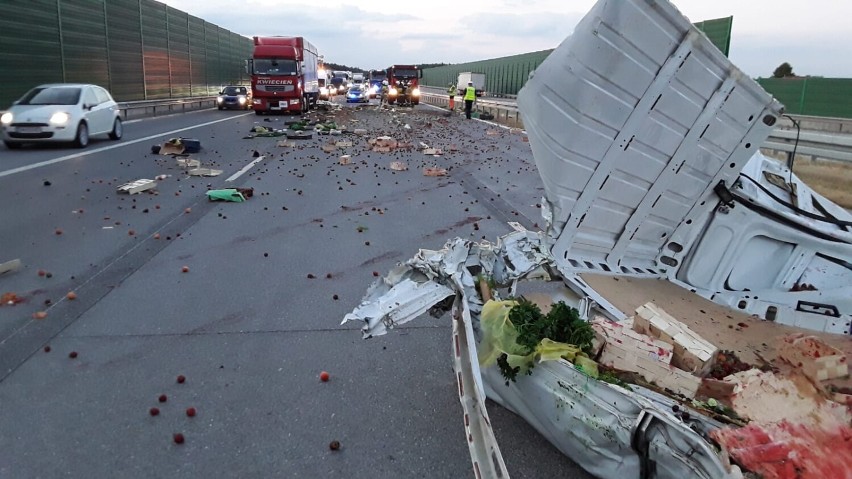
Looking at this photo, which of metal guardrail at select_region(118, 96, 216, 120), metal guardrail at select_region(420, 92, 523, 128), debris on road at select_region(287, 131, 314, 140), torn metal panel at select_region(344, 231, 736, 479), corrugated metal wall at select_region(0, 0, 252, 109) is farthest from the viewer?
metal guardrail at select_region(420, 92, 523, 128)

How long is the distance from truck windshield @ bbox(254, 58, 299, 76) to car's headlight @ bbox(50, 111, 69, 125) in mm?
17906

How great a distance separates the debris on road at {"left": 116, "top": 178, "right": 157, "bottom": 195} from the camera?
10.8m

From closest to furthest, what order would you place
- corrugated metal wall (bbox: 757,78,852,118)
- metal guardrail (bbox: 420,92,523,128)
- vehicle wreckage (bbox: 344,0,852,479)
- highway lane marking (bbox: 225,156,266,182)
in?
1. vehicle wreckage (bbox: 344,0,852,479)
2. highway lane marking (bbox: 225,156,266,182)
3. corrugated metal wall (bbox: 757,78,852,118)
4. metal guardrail (bbox: 420,92,523,128)

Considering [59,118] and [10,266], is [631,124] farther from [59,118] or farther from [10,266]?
[59,118]

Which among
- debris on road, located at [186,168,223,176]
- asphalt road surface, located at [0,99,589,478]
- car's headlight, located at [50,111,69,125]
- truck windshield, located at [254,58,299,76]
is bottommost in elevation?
asphalt road surface, located at [0,99,589,478]

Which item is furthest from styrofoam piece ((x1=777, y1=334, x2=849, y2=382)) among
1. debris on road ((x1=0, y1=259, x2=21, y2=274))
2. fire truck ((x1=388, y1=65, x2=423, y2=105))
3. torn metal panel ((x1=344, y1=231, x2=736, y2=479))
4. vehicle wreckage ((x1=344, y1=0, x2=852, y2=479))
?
fire truck ((x1=388, y1=65, x2=423, y2=105))

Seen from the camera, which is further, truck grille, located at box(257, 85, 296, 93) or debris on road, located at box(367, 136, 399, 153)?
truck grille, located at box(257, 85, 296, 93)

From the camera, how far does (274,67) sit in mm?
33906

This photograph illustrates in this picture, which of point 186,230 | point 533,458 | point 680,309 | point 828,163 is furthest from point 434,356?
point 828,163

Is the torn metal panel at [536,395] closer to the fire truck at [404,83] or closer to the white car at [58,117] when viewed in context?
the white car at [58,117]

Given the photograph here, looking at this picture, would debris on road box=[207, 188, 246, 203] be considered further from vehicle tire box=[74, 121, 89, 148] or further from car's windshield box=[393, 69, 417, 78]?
car's windshield box=[393, 69, 417, 78]

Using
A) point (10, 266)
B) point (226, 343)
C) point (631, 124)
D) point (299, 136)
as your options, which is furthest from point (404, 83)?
point (631, 124)

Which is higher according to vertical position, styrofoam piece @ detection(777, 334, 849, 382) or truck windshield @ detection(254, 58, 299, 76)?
truck windshield @ detection(254, 58, 299, 76)

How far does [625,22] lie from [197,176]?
11.0 meters
